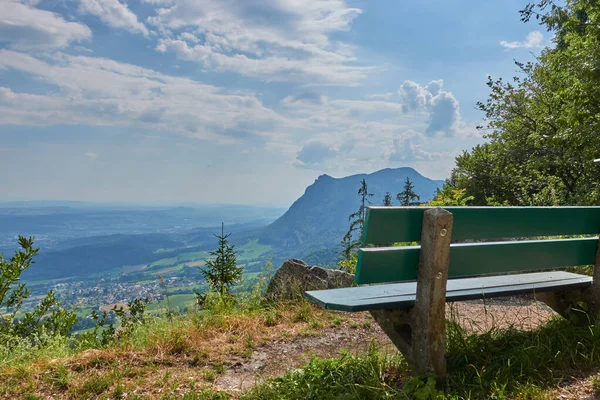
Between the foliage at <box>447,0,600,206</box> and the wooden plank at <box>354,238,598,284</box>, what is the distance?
203 inches

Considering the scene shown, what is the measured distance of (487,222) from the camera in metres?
2.99

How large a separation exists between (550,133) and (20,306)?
14237mm

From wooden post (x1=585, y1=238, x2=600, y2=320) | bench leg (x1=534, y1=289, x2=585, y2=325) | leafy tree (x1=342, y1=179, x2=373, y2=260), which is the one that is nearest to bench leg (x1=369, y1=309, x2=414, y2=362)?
bench leg (x1=534, y1=289, x2=585, y2=325)

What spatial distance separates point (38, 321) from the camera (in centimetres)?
612

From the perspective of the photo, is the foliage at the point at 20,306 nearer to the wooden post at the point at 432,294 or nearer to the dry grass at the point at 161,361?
the dry grass at the point at 161,361

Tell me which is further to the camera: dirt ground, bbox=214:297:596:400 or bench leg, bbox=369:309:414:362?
dirt ground, bbox=214:297:596:400

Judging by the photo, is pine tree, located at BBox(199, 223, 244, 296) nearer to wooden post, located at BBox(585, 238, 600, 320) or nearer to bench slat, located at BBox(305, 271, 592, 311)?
bench slat, located at BBox(305, 271, 592, 311)

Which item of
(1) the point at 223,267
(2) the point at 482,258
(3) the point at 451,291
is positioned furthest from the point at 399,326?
(1) the point at 223,267

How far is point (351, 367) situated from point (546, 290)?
1855 mm

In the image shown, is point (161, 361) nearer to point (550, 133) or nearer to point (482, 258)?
point (482, 258)

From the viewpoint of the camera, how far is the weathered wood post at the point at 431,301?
106 inches

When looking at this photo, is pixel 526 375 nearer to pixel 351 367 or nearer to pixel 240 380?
pixel 351 367

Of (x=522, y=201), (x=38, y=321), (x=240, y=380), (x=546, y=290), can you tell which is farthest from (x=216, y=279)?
(x=522, y=201)

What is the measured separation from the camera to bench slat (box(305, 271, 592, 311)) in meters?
2.78
